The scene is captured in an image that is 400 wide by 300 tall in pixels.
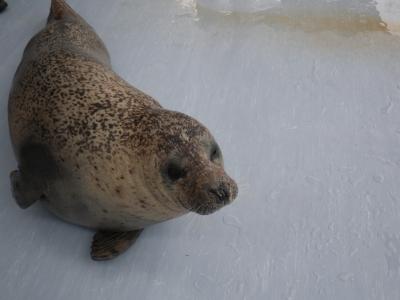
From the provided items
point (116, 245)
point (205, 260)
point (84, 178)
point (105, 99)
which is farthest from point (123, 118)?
point (205, 260)

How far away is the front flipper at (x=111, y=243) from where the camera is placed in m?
2.22

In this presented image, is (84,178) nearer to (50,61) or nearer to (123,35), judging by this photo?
(50,61)

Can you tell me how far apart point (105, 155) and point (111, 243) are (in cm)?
44

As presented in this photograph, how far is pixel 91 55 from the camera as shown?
290 centimetres

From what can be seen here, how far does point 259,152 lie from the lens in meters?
2.74

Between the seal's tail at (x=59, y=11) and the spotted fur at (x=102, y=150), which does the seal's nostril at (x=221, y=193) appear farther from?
the seal's tail at (x=59, y=11)

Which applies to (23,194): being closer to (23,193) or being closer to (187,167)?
(23,193)

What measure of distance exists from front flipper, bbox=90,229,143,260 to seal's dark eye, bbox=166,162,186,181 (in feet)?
1.70

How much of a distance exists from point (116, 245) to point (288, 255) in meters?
0.82

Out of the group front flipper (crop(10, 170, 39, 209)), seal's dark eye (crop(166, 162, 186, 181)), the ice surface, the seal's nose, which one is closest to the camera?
the seal's nose

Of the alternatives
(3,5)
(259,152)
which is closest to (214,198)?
(259,152)

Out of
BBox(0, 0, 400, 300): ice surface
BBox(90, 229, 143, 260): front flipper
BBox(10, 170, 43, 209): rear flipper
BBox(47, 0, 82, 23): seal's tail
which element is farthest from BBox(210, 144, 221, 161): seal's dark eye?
BBox(47, 0, 82, 23): seal's tail

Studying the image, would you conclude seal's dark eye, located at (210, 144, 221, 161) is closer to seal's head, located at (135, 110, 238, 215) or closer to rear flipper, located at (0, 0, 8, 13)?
seal's head, located at (135, 110, 238, 215)

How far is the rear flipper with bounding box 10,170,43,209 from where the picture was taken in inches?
90.4
